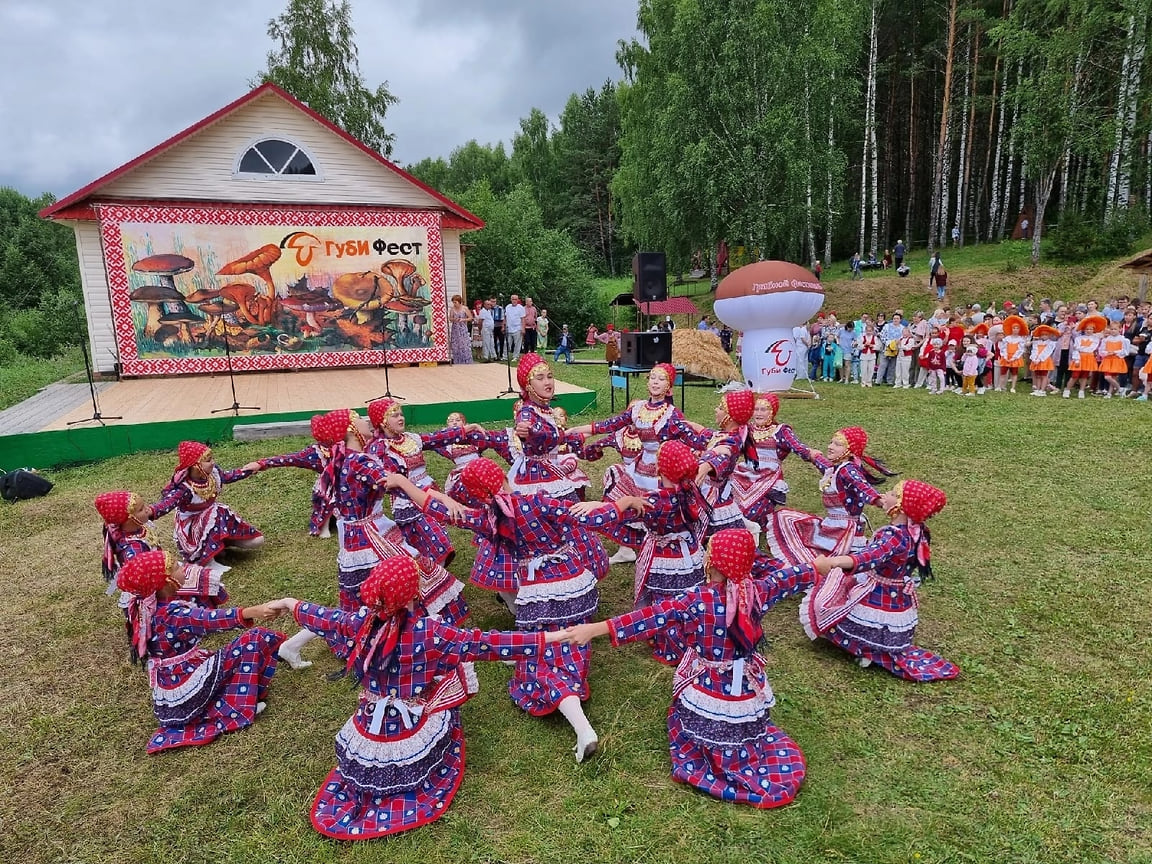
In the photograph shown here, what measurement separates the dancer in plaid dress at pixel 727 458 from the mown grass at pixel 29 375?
13.4 meters

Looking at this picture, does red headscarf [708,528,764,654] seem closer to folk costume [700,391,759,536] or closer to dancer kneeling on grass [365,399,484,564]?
folk costume [700,391,759,536]

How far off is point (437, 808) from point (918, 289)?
22691 millimetres

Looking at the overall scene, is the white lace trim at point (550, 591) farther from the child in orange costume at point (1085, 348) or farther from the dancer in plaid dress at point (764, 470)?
the child in orange costume at point (1085, 348)

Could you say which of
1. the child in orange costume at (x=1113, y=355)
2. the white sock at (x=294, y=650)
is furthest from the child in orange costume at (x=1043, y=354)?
the white sock at (x=294, y=650)

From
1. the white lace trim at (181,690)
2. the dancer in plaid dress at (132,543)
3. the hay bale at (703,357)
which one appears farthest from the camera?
the hay bale at (703,357)

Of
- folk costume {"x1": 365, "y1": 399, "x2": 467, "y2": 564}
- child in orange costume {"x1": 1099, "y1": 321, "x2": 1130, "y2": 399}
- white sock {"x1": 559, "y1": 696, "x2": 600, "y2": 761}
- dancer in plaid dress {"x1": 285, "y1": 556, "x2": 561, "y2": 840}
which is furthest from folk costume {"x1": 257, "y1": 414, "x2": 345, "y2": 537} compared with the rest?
child in orange costume {"x1": 1099, "y1": 321, "x2": 1130, "y2": 399}

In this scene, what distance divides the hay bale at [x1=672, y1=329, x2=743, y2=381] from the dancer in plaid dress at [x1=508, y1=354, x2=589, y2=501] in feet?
39.4

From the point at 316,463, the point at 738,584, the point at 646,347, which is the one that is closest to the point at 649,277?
the point at 646,347

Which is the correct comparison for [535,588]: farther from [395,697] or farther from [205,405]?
[205,405]

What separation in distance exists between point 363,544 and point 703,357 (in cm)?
1407

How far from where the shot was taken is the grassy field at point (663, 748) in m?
2.98

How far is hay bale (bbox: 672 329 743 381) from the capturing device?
17219 mm

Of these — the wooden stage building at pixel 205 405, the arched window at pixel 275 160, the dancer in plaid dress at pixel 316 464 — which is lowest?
the wooden stage building at pixel 205 405

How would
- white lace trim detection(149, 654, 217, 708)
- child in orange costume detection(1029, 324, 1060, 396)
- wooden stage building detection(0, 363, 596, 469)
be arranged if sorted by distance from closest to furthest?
1. white lace trim detection(149, 654, 217, 708)
2. wooden stage building detection(0, 363, 596, 469)
3. child in orange costume detection(1029, 324, 1060, 396)
